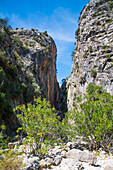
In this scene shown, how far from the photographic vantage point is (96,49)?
22.7 m

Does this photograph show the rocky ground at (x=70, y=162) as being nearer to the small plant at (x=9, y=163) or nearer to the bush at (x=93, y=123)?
the small plant at (x=9, y=163)

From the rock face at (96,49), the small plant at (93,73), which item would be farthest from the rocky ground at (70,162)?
the small plant at (93,73)

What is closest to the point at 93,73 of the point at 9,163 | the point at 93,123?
the point at 93,123

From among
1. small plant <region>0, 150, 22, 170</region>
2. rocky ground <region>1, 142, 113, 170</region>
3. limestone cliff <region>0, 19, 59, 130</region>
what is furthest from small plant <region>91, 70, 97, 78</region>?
small plant <region>0, 150, 22, 170</region>

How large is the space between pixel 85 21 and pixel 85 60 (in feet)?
36.2

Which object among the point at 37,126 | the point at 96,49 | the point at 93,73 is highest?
the point at 96,49

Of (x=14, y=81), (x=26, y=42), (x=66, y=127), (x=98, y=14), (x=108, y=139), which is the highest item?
(x=98, y=14)

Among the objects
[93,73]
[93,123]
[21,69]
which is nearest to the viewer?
[93,123]

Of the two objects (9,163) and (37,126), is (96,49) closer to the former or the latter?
(37,126)

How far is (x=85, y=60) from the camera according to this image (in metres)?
24.0

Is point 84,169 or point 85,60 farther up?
point 85,60

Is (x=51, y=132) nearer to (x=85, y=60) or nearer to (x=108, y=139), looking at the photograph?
(x=108, y=139)

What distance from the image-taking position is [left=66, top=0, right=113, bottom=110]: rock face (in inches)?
782

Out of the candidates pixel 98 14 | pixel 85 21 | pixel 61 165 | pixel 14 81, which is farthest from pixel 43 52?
pixel 61 165
